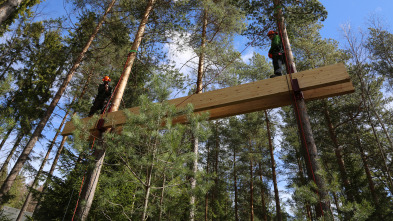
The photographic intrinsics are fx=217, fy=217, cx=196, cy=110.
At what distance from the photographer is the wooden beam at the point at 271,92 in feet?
8.63

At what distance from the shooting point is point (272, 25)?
540 cm

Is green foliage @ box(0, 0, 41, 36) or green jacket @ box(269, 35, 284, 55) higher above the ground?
green foliage @ box(0, 0, 41, 36)

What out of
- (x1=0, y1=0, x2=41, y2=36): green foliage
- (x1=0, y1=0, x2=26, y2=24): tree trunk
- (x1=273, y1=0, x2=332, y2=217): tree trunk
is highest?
(x1=0, y1=0, x2=41, y2=36): green foliage

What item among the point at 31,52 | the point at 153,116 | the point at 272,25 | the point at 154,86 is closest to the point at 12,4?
the point at 154,86

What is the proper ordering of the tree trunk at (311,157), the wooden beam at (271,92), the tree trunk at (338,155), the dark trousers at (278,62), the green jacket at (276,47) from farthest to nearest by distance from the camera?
1. the tree trunk at (338,155)
2. the green jacket at (276,47)
3. the dark trousers at (278,62)
4. the wooden beam at (271,92)
5. the tree trunk at (311,157)

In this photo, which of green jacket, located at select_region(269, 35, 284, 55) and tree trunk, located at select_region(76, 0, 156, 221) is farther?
green jacket, located at select_region(269, 35, 284, 55)

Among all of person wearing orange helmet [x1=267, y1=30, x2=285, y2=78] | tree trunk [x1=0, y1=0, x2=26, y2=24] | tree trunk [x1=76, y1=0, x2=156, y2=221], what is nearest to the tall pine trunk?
tree trunk [x1=0, y1=0, x2=26, y2=24]

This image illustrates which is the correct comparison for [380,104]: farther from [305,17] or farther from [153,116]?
[153,116]

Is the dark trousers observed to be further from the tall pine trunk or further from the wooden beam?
the tall pine trunk

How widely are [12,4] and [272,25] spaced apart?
5565 mm

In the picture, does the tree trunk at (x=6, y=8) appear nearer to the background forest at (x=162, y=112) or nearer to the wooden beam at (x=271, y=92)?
the background forest at (x=162, y=112)

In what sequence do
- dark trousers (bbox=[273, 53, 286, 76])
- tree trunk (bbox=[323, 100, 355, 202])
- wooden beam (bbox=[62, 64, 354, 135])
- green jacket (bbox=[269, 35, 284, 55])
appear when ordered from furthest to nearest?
tree trunk (bbox=[323, 100, 355, 202])
green jacket (bbox=[269, 35, 284, 55])
dark trousers (bbox=[273, 53, 286, 76])
wooden beam (bbox=[62, 64, 354, 135])

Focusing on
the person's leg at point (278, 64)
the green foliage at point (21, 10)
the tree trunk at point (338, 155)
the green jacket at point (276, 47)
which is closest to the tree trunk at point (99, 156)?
the person's leg at point (278, 64)

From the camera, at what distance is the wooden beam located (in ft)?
8.63
